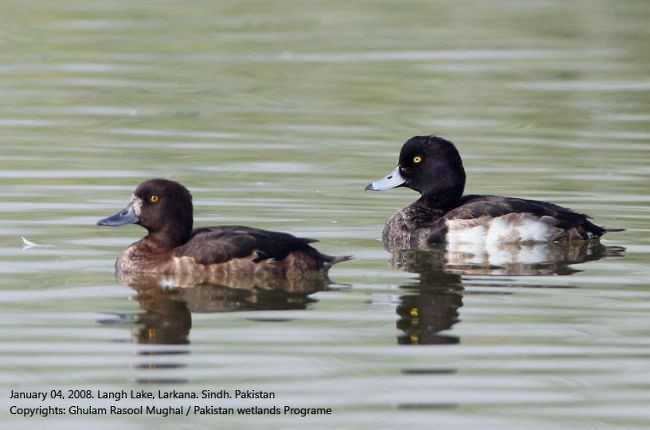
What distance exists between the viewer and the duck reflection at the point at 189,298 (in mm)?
8984

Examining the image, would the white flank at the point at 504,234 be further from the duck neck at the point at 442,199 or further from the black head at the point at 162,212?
the black head at the point at 162,212

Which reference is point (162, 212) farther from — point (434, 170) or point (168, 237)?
point (434, 170)

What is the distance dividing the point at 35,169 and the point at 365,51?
909cm

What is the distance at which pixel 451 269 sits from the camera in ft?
35.9

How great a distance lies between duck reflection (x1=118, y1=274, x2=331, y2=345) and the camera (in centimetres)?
898

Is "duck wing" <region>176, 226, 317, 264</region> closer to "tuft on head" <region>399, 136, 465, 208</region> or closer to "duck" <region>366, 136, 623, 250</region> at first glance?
"duck" <region>366, 136, 623, 250</region>

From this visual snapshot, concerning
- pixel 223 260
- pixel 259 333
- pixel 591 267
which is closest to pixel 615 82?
pixel 591 267

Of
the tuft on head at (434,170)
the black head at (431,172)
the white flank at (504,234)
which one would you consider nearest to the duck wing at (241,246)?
the white flank at (504,234)

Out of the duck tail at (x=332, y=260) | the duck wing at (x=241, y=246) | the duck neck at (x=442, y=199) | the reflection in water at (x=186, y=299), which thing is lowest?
the reflection in water at (x=186, y=299)

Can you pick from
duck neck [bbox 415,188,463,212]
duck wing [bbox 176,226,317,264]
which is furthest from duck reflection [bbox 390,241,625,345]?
duck neck [bbox 415,188,463,212]

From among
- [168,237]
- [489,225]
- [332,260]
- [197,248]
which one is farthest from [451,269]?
[168,237]

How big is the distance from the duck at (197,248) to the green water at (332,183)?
0.92 ft

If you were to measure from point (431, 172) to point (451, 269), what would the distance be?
6.57ft

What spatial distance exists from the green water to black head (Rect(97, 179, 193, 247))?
0.43 metres
